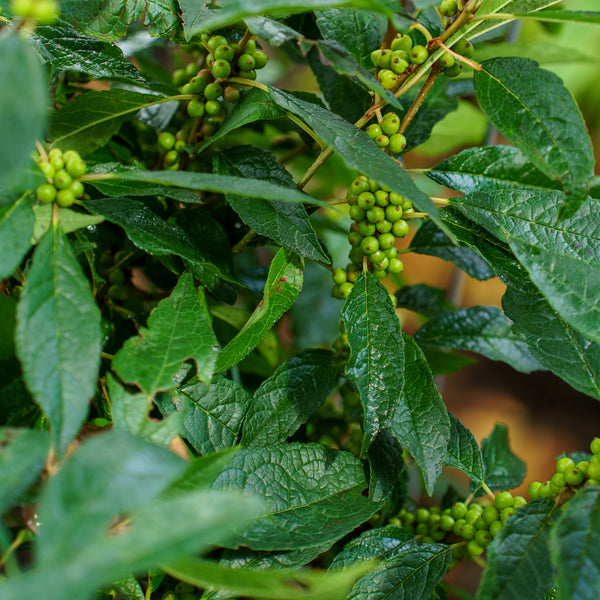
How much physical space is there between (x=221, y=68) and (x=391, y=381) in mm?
413

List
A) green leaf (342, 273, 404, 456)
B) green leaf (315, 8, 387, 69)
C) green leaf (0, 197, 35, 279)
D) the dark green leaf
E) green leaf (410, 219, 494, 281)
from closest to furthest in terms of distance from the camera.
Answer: green leaf (0, 197, 35, 279) → green leaf (342, 273, 404, 456) → green leaf (315, 8, 387, 69) → green leaf (410, 219, 494, 281) → the dark green leaf

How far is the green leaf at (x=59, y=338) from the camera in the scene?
0.42m

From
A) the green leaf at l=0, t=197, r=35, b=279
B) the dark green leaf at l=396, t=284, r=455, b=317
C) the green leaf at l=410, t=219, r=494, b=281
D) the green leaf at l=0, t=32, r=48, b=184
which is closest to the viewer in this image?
the green leaf at l=0, t=32, r=48, b=184

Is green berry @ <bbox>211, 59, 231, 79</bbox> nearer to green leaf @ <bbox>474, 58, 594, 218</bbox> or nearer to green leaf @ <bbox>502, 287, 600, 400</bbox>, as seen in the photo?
green leaf @ <bbox>474, 58, 594, 218</bbox>

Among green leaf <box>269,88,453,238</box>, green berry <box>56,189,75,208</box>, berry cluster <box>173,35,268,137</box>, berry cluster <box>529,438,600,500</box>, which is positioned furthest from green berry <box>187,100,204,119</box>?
berry cluster <box>529,438,600,500</box>

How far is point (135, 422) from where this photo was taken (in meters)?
0.48

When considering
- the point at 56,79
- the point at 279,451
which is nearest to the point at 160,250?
the point at 279,451

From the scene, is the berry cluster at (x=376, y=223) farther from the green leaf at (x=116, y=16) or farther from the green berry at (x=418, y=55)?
the green leaf at (x=116, y=16)

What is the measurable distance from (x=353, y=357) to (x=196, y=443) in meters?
0.19

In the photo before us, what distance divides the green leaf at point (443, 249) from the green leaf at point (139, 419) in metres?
0.48

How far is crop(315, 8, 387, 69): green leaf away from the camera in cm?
67

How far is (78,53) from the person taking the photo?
2.11ft

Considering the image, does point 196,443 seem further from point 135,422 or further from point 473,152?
point 473,152

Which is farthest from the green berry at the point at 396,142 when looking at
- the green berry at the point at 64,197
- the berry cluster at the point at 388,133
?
the green berry at the point at 64,197
